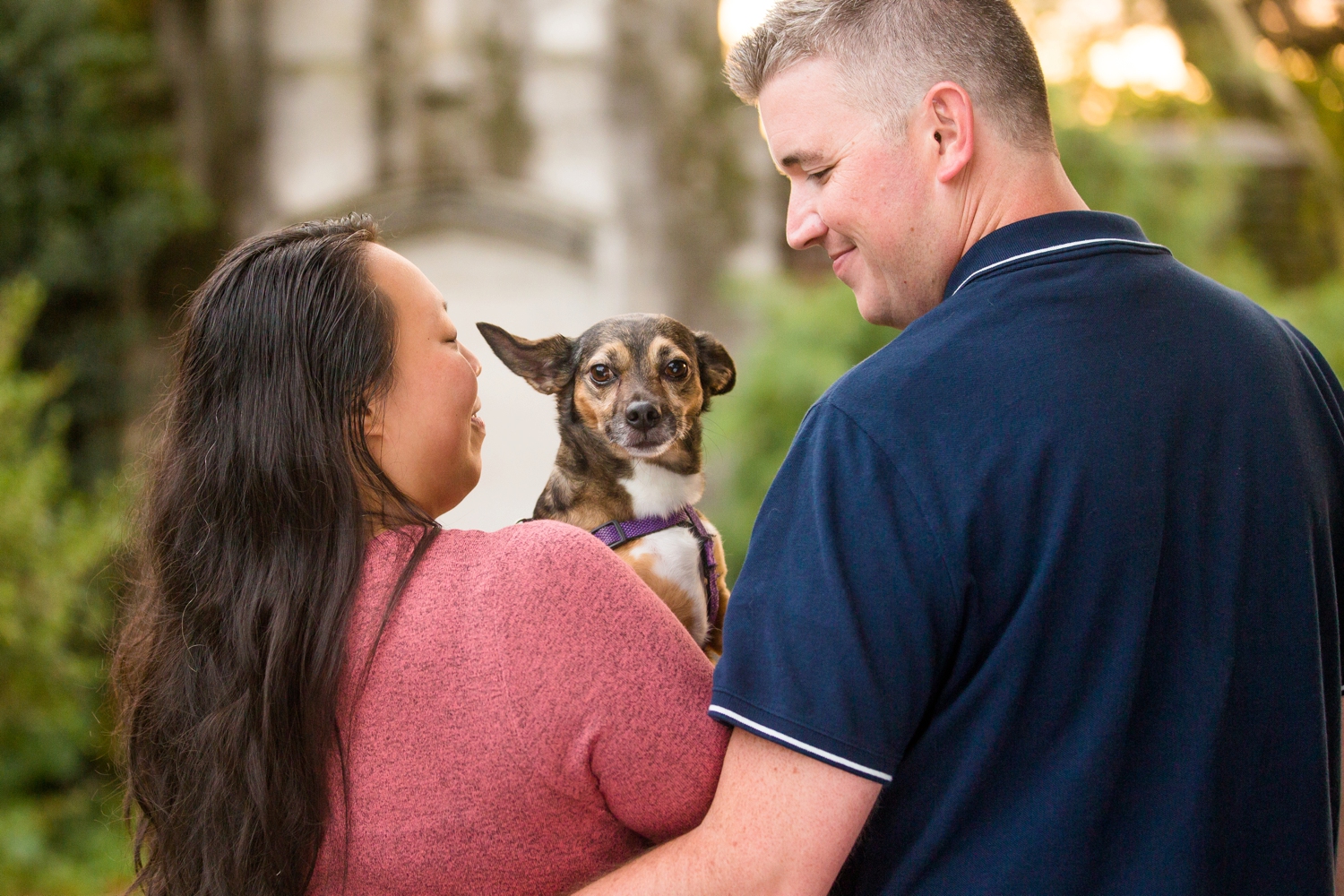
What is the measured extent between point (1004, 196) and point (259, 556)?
0.98 m

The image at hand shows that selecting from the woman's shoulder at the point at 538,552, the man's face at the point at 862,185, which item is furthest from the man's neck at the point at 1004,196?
the woman's shoulder at the point at 538,552

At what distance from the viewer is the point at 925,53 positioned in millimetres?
1237

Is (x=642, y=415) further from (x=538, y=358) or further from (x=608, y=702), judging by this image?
(x=608, y=702)

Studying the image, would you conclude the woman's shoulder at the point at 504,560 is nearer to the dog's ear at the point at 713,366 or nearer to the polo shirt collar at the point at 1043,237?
the polo shirt collar at the point at 1043,237

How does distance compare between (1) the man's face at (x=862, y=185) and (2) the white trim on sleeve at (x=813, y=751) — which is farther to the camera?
(1) the man's face at (x=862, y=185)

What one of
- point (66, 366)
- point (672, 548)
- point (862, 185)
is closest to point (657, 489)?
point (672, 548)

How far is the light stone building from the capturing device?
5672mm

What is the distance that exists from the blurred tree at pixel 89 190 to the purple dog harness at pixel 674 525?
4318 mm

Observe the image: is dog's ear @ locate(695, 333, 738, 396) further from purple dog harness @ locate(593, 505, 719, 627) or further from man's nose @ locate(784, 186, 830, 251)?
man's nose @ locate(784, 186, 830, 251)

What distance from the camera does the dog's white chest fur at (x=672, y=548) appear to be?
1.92m

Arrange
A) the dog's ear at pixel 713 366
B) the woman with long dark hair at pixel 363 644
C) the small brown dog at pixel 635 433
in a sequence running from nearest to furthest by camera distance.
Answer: the woman with long dark hair at pixel 363 644, the small brown dog at pixel 635 433, the dog's ear at pixel 713 366

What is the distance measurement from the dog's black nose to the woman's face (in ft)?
2.63

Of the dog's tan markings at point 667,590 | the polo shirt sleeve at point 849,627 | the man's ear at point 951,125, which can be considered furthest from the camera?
the dog's tan markings at point 667,590

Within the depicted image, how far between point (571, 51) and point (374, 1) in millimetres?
1081
